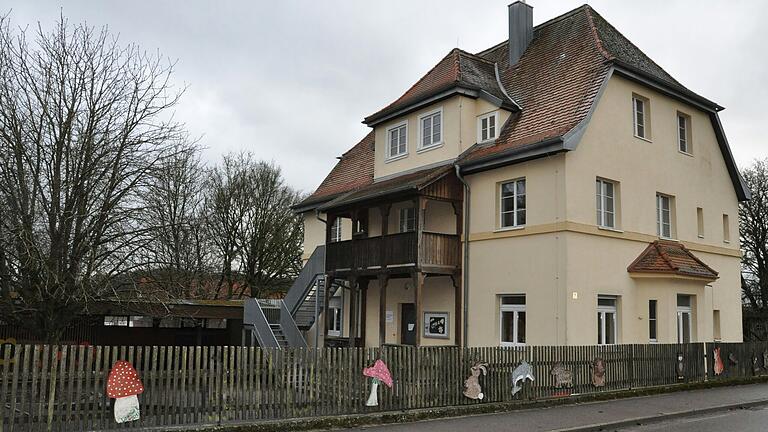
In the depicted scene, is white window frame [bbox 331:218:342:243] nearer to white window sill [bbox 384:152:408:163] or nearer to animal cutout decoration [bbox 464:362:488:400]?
white window sill [bbox 384:152:408:163]

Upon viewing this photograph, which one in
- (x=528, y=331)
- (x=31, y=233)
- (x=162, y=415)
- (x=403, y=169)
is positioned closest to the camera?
(x=162, y=415)

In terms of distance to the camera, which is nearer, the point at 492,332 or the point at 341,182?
the point at 492,332

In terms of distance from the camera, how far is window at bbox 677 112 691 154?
72.5 ft

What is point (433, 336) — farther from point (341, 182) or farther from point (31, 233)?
point (31, 233)

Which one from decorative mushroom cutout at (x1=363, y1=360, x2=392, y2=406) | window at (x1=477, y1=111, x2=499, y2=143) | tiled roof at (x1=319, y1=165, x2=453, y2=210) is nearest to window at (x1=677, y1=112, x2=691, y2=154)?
window at (x1=477, y1=111, x2=499, y2=143)

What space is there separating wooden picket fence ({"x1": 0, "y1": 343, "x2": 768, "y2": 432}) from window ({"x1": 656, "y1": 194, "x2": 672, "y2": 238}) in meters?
6.92

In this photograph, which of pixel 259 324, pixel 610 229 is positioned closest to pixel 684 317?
pixel 610 229

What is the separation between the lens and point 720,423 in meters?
12.5

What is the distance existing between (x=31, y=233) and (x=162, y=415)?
180 inches

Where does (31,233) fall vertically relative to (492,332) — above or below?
above

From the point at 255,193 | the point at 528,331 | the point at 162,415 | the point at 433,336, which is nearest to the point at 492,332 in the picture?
the point at 528,331

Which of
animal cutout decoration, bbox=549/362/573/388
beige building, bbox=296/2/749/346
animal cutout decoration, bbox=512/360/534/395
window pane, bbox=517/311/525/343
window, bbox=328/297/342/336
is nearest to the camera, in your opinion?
animal cutout decoration, bbox=512/360/534/395

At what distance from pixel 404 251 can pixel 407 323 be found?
13.2ft

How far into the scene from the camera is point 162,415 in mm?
10352
